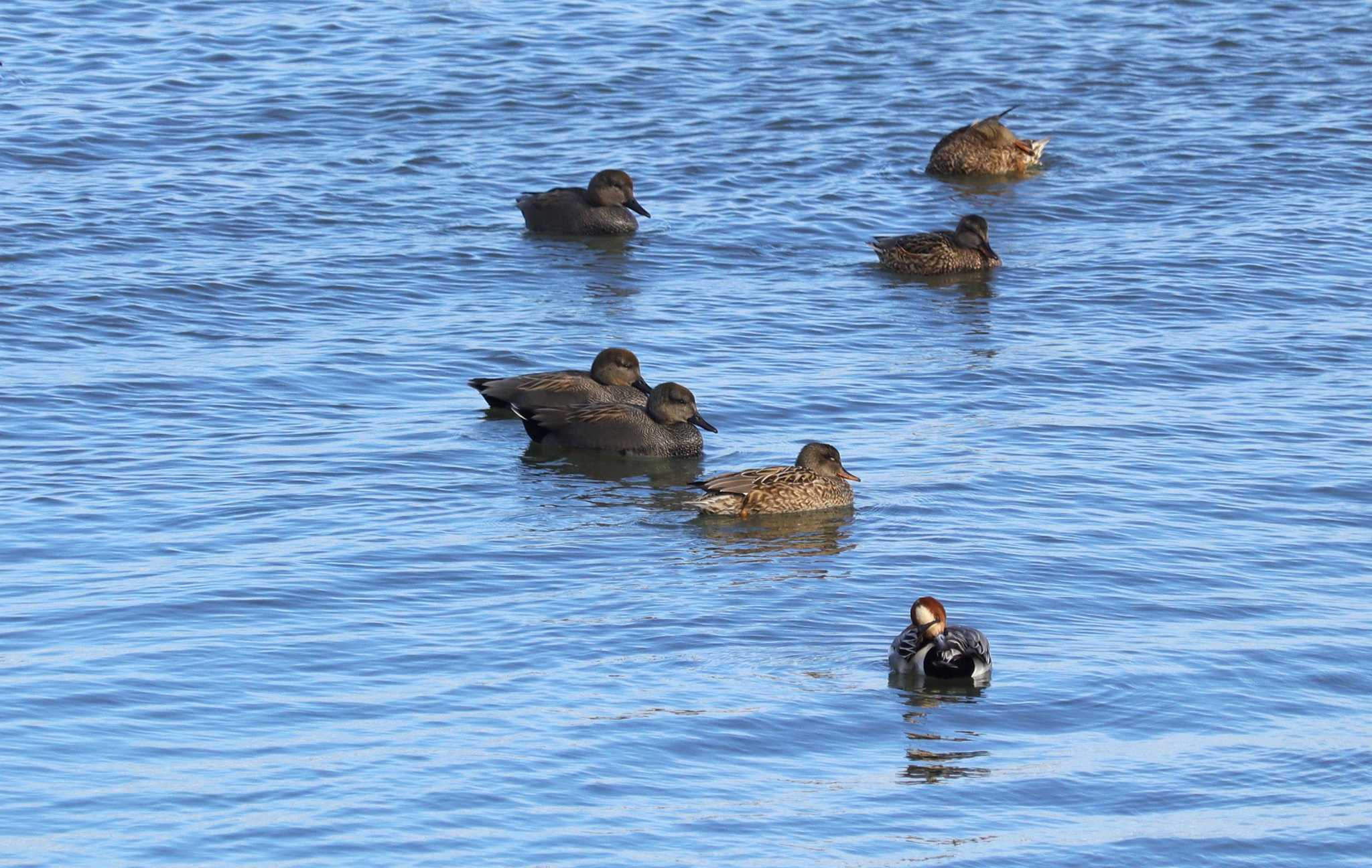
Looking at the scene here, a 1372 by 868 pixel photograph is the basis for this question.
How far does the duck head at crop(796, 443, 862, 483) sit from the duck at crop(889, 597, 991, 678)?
281 cm

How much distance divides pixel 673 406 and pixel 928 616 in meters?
4.42

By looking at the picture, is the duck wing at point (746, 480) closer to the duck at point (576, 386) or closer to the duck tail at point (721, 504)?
the duck tail at point (721, 504)

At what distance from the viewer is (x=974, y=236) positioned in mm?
20188

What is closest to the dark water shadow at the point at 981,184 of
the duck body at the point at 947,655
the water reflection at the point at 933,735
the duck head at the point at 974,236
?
the duck head at the point at 974,236

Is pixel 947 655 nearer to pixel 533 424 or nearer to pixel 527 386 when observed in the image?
pixel 533 424

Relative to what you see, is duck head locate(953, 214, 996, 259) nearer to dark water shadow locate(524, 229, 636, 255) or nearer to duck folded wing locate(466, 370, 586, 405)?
dark water shadow locate(524, 229, 636, 255)

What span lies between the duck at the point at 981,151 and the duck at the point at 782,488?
11.0m

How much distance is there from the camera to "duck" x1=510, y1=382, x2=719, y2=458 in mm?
14844

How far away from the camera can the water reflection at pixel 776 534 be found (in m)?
13.0

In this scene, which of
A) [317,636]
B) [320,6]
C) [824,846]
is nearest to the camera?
[824,846]

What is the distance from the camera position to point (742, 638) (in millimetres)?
11219

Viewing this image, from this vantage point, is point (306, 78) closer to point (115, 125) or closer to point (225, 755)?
point (115, 125)

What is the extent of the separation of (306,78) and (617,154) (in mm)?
5264

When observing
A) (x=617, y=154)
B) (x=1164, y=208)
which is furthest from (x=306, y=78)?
(x=1164, y=208)
